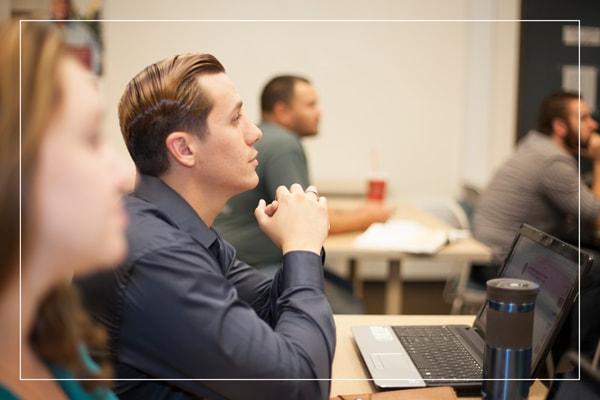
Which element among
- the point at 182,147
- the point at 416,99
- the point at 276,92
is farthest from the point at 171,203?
the point at 416,99

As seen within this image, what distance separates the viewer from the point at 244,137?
104 centimetres

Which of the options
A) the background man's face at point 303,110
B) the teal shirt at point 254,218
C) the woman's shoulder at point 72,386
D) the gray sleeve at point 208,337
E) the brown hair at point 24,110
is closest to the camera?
the brown hair at point 24,110

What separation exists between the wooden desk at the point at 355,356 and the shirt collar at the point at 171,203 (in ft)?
1.10

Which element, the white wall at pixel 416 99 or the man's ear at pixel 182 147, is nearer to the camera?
the man's ear at pixel 182 147

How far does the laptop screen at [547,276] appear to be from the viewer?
101 centimetres

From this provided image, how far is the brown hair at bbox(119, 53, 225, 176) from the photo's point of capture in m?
1.00

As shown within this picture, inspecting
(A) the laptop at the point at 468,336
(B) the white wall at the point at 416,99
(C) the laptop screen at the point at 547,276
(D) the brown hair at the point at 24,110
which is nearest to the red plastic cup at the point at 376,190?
(B) the white wall at the point at 416,99

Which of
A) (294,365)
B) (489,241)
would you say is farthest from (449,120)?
(294,365)

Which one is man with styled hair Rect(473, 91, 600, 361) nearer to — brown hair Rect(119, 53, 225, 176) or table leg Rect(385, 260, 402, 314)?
table leg Rect(385, 260, 402, 314)

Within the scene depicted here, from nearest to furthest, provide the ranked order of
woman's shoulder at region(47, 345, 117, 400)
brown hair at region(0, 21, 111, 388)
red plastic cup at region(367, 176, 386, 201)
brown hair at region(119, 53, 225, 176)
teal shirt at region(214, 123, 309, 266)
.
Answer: brown hair at region(0, 21, 111, 388) < woman's shoulder at region(47, 345, 117, 400) < brown hair at region(119, 53, 225, 176) < teal shirt at region(214, 123, 309, 266) < red plastic cup at region(367, 176, 386, 201)

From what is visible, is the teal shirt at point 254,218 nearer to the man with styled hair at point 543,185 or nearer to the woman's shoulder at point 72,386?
the woman's shoulder at point 72,386

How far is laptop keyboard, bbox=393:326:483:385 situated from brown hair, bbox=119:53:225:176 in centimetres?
53

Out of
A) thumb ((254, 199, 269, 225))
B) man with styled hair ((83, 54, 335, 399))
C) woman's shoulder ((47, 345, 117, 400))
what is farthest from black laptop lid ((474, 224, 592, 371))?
woman's shoulder ((47, 345, 117, 400))

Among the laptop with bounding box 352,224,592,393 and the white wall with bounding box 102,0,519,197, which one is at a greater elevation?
the white wall with bounding box 102,0,519,197
